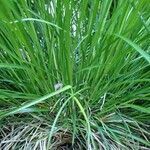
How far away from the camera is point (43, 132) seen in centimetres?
75

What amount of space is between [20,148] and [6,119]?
73 mm

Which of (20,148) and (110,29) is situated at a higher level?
(110,29)

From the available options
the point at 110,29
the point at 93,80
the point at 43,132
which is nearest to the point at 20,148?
the point at 43,132

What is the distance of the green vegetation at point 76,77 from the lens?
675 millimetres

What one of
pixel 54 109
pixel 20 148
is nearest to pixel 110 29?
pixel 54 109

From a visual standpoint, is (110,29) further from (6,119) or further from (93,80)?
(6,119)

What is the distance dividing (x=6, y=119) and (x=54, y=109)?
11 centimetres

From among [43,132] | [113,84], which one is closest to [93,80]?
[113,84]

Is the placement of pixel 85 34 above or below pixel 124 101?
above

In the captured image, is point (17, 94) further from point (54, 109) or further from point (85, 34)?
point (85, 34)

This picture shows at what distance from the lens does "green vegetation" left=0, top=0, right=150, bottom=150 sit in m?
0.68

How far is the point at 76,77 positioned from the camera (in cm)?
73

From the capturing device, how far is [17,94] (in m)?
0.72

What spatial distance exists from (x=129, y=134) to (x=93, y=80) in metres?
0.14
